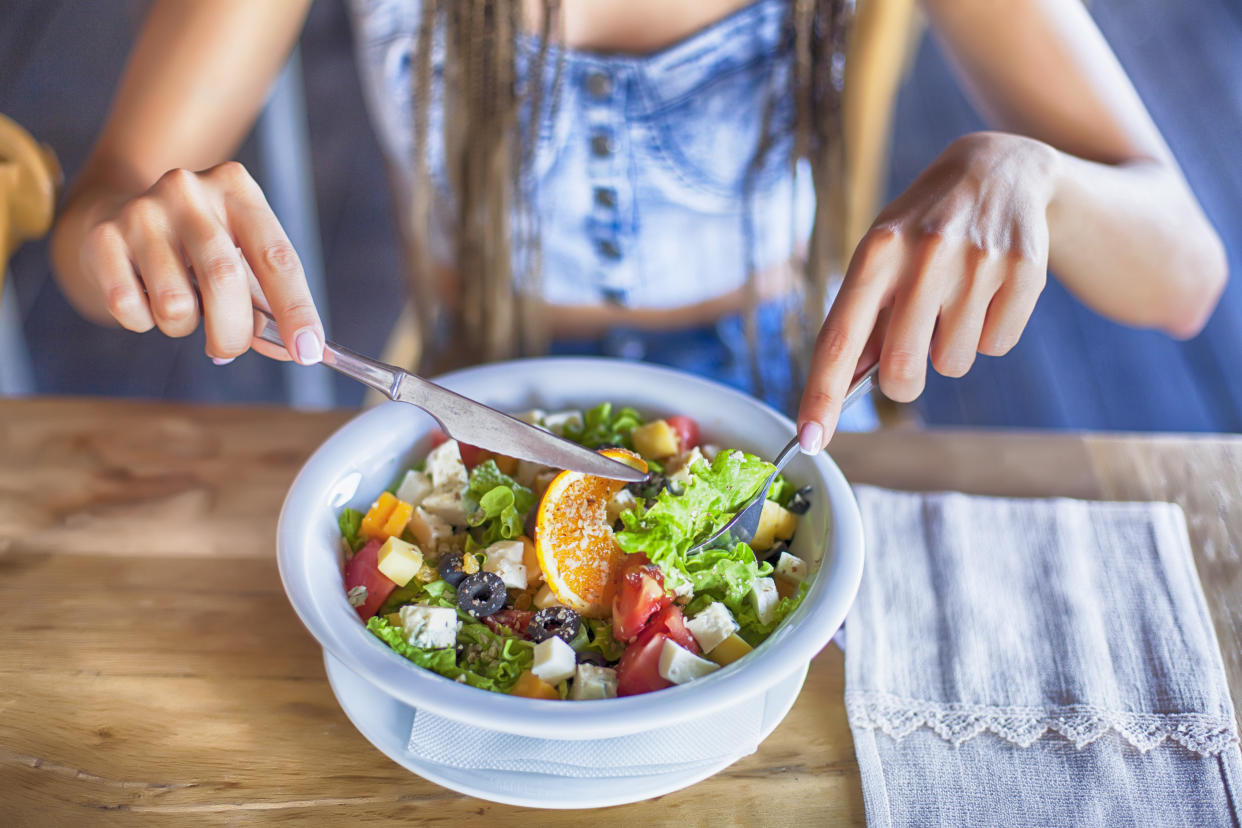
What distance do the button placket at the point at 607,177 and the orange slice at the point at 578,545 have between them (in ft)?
2.12

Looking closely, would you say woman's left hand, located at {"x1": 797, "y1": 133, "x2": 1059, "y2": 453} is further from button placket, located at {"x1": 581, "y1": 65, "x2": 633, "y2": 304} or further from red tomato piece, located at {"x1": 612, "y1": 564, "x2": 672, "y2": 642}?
button placket, located at {"x1": 581, "y1": 65, "x2": 633, "y2": 304}

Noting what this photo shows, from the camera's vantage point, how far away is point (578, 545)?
0.88 metres

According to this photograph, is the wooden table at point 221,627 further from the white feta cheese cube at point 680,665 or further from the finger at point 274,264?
the finger at point 274,264

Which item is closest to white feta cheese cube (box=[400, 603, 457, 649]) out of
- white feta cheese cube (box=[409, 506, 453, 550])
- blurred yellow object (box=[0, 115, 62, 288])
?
white feta cheese cube (box=[409, 506, 453, 550])

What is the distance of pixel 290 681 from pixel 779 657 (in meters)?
0.47

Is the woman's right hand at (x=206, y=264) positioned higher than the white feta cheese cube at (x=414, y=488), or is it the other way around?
the woman's right hand at (x=206, y=264)

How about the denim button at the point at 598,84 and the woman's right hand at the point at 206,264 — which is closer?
the woman's right hand at the point at 206,264

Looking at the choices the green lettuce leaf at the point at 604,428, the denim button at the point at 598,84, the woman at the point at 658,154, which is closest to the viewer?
the green lettuce leaf at the point at 604,428

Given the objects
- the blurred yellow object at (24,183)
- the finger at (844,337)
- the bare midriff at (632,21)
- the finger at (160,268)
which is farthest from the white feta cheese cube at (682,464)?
the blurred yellow object at (24,183)

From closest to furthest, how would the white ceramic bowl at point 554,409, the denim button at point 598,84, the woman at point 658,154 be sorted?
the white ceramic bowl at point 554,409 → the woman at point 658,154 → the denim button at point 598,84

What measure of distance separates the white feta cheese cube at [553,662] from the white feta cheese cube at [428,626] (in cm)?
8

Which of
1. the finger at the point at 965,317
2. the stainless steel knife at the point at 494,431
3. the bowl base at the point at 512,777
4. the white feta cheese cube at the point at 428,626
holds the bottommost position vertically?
the bowl base at the point at 512,777

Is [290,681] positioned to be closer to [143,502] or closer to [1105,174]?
[143,502]

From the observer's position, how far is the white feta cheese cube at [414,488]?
3.18 ft
